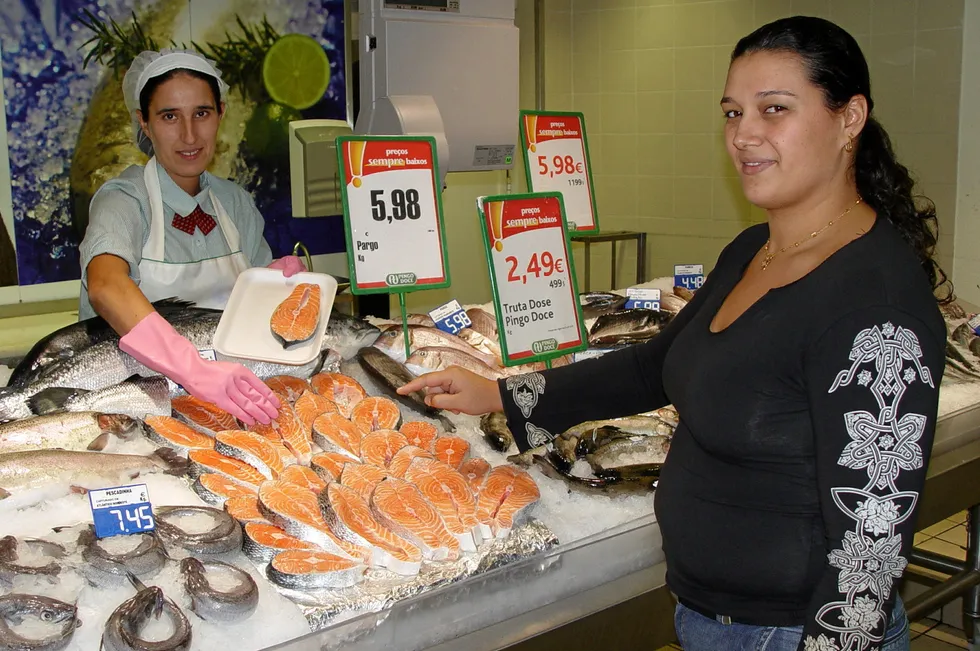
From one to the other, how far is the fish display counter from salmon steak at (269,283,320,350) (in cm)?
16

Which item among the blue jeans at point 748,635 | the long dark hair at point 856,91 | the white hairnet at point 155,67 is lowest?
the blue jeans at point 748,635

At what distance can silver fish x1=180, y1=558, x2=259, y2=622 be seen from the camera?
161 cm

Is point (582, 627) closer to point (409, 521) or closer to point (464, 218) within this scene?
point (409, 521)

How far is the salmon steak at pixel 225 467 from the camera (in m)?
2.08

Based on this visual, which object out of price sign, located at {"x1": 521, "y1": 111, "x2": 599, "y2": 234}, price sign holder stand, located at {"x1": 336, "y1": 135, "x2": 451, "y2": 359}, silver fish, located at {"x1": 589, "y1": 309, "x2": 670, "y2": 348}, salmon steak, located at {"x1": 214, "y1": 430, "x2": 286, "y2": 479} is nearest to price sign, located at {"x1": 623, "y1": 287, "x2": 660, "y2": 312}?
silver fish, located at {"x1": 589, "y1": 309, "x2": 670, "y2": 348}

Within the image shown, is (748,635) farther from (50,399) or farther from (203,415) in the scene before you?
(50,399)

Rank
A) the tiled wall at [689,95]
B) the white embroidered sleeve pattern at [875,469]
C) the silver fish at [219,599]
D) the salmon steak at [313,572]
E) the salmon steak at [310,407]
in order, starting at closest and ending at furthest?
the white embroidered sleeve pattern at [875,469] < the silver fish at [219,599] < the salmon steak at [313,572] < the salmon steak at [310,407] < the tiled wall at [689,95]

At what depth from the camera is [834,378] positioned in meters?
1.33

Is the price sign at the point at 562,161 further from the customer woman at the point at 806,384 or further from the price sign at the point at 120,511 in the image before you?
the price sign at the point at 120,511

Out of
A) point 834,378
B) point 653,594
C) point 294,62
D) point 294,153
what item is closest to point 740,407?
point 834,378

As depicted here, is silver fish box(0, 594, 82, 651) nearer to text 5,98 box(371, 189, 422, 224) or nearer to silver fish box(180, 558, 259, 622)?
silver fish box(180, 558, 259, 622)

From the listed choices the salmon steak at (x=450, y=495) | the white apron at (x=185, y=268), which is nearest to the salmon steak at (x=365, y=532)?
the salmon steak at (x=450, y=495)

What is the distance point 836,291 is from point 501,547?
2.80 ft

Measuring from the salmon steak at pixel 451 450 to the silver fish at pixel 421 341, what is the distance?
1.97 feet
